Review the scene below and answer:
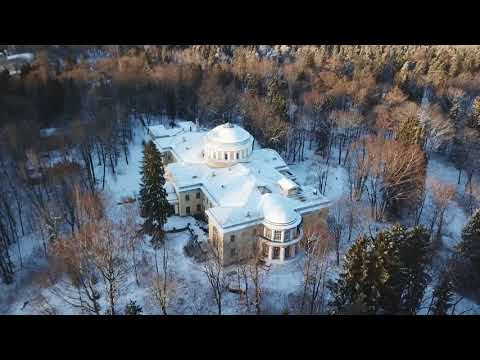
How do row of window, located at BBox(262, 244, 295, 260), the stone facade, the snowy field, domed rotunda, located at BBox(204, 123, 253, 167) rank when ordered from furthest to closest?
domed rotunda, located at BBox(204, 123, 253, 167), the stone facade, row of window, located at BBox(262, 244, 295, 260), the snowy field

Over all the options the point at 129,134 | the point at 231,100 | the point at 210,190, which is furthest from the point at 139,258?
the point at 231,100

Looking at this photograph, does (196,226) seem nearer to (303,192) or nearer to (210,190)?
(210,190)

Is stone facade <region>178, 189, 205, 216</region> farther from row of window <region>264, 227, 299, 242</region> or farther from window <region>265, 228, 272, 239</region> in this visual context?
row of window <region>264, 227, 299, 242</region>

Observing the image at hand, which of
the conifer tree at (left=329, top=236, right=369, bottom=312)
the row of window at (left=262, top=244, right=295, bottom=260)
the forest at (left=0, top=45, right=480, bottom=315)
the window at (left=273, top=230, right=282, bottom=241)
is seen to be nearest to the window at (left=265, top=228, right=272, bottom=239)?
the window at (left=273, top=230, right=282, bottom=241)

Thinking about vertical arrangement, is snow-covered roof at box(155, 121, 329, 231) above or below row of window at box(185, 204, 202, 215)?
above

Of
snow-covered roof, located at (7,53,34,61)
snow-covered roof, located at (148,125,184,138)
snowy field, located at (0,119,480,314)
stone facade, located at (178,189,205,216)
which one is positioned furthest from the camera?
snow-covered roof, located at (7,53,34,61)

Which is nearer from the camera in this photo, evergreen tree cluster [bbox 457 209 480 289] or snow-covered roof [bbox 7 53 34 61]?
evergreen tree cluster [bbox 457 209 480 289]

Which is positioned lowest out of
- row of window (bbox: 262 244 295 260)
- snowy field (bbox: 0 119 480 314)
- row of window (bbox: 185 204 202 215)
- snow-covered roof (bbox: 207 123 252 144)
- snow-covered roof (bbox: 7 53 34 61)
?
snowy field (bbox: 0 119 480 314)

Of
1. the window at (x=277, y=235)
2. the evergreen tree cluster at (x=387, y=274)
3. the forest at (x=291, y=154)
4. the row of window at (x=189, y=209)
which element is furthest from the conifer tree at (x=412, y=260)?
the row of window at (x=189, y=209)

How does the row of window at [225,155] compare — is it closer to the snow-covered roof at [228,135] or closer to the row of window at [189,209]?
the snow-covered roof at [228,135]
